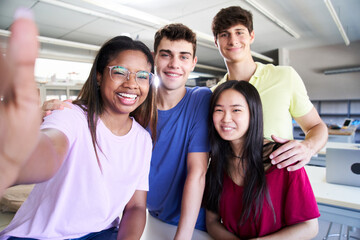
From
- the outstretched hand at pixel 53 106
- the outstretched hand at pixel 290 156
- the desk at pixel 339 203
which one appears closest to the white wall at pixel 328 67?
the desk at pixel 339 203

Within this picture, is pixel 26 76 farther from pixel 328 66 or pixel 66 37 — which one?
pixel 328 66

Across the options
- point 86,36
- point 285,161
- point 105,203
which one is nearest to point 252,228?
point 285,161

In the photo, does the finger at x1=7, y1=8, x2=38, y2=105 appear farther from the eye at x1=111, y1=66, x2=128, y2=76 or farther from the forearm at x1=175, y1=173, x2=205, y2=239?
the forearm at x1=175, y1=173, x2=205, y2=239

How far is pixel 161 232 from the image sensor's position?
1423mm

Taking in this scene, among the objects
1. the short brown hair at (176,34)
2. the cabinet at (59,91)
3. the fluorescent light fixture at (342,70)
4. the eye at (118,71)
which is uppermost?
the fluorescent light fixture at (342,70)

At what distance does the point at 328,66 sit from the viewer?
9305mm

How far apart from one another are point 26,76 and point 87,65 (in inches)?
351

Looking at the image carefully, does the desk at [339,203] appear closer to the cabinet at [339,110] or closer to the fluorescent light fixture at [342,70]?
the cabinet at [339,110]

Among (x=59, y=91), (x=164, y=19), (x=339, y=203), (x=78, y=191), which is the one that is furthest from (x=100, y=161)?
(x=59, y=91)

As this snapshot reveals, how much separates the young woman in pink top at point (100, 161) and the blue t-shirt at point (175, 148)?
0.17 m

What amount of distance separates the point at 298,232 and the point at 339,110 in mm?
9738

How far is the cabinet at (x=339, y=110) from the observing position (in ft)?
29.5

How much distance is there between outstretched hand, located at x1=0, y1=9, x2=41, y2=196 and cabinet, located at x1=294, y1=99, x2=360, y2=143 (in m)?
9.36

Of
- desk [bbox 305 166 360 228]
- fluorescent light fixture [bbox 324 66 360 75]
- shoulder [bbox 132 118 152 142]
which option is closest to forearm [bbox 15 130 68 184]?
shoulder [bbox 132 118 152 142]
